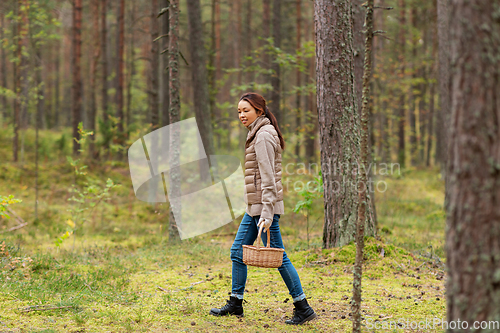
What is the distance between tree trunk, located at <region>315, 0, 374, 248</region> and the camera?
19.2 feet

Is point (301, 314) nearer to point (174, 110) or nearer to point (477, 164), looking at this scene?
point (477, 164)

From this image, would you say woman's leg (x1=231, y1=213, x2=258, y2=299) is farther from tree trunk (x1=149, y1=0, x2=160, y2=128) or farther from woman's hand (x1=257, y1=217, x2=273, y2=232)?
tree trunk (x1=149, y1=0, x2=160, y2=128)

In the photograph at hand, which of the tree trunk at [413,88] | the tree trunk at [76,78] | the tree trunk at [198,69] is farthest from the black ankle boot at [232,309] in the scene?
the tree trunk at [413,88]

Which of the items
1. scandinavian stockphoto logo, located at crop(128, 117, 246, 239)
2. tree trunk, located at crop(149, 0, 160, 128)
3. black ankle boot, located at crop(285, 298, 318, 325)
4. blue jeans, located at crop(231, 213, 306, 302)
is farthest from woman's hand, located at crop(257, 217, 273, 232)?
tree trunk, located at crop(149, 0, 160, 128)

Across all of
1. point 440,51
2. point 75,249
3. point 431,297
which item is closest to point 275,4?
point 440,51

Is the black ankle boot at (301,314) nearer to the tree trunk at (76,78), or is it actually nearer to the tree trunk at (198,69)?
the tree trunk at (198,69)

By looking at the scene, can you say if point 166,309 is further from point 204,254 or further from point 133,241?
point 133,241

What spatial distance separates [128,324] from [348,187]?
147 inches

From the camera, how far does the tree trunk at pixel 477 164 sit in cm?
191

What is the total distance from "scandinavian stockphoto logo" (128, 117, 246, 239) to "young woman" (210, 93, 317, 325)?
13.1 feet

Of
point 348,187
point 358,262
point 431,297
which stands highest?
point 348,187

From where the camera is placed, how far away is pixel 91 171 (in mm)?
13328

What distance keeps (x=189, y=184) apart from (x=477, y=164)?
1170 cm

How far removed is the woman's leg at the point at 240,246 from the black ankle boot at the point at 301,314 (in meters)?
0.57
